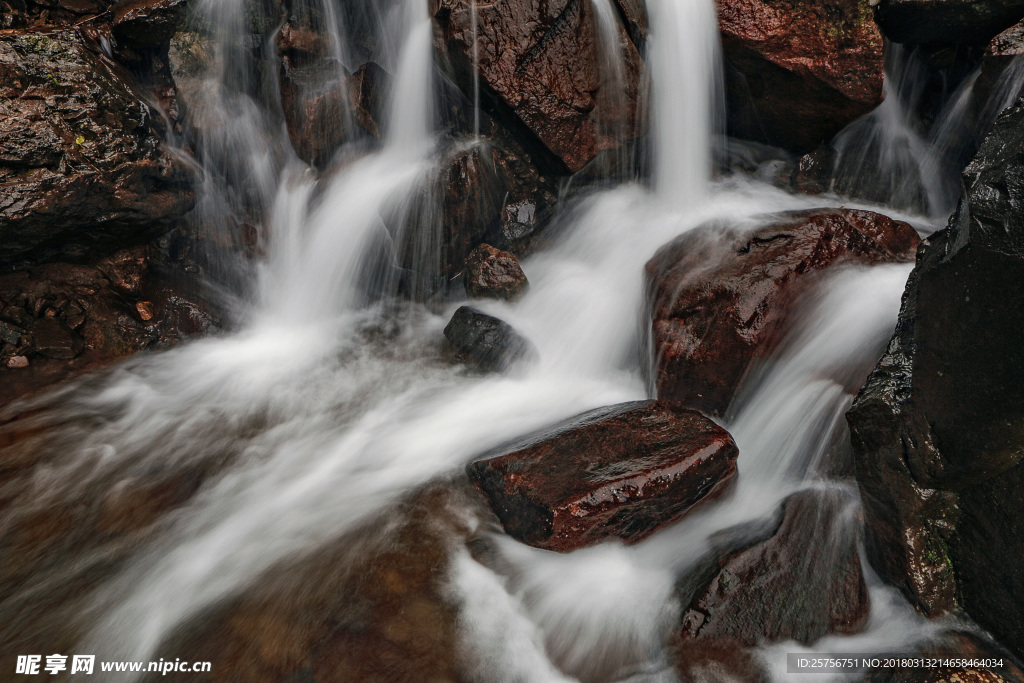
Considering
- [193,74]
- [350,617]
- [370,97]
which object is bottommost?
[350,617]

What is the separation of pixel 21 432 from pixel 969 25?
8.63 metres

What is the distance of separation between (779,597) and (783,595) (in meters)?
0.03

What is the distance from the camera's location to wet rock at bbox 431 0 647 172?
573 centimetres

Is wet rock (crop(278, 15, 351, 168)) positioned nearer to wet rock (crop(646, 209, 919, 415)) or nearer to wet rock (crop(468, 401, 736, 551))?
wet rock (crop(646, 209, 919, 415))

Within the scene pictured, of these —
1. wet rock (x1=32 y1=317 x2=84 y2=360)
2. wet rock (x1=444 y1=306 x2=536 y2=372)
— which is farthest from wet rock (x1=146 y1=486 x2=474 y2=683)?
wet rock (x1=32 y1=317 x2=84 y2=360)

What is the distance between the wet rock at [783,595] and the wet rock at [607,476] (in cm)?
52

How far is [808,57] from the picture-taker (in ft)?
18.9

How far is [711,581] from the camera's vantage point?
3.05 m

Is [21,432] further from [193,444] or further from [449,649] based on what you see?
[449,649]

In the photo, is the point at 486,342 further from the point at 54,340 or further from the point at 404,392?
the point at 54,340

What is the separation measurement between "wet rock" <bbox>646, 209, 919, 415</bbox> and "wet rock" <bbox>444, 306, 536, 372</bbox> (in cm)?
127

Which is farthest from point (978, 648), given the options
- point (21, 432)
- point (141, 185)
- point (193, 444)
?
point (141, 185)

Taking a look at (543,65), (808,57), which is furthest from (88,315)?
(808,57)

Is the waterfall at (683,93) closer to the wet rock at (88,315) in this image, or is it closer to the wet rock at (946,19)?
the wet rock at (946,19)
